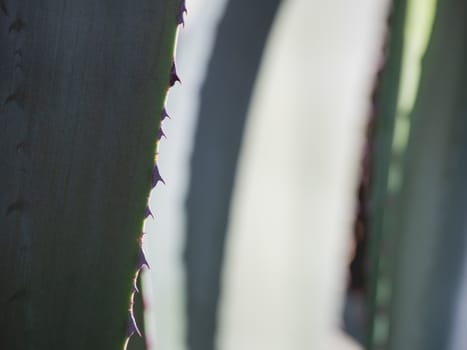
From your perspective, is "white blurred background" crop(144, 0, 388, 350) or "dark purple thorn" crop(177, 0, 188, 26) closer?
"dark purple thorn" crop(177, 0, 188, 26)

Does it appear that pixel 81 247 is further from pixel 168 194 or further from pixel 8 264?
pixel 168 194

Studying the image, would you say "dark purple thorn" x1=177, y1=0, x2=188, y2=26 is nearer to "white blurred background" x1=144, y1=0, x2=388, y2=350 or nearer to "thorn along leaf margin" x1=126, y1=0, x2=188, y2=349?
"thorn along leaf margin" x1=126, y1=0, x2=188, y2=349

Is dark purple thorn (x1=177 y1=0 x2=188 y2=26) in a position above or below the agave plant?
above

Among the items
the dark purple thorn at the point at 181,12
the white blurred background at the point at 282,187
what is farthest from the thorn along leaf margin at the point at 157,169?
the white blurred background at the point at 282,187

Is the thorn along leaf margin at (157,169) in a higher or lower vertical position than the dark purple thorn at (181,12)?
lower

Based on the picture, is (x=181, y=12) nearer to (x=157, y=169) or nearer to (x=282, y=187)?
(x=157, y=169)

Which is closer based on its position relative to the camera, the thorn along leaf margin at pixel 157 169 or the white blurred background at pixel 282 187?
the thorn along leaf margin at pixel 157 169

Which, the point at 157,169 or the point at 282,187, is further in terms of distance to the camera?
the point at 282,187

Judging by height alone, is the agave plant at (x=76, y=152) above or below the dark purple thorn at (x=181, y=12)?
below

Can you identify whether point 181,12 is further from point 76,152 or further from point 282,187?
point 282,187

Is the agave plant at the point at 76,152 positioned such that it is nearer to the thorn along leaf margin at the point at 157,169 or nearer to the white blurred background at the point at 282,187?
the thorn along leaf margin at the point at 157,169

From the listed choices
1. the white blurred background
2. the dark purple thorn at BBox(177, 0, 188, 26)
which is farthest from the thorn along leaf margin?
the white blurred background

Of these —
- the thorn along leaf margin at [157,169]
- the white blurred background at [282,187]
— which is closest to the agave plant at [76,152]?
the thorn along leaf margin at [157,169]

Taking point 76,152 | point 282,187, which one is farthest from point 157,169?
point 282,187
